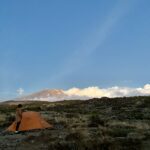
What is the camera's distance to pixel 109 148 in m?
20.0

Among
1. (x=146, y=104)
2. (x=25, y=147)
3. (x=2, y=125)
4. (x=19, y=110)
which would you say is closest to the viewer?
(x=25, y=147)

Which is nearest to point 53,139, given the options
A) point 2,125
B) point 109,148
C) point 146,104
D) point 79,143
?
point 79,143

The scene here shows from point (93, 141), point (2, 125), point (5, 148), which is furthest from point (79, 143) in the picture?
point (2, 125)

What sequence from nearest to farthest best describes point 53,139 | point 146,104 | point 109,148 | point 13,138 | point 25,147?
point 109,148
point 25,147
point 53,139
point 13,138
point 146,104

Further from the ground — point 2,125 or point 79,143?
point 2,125

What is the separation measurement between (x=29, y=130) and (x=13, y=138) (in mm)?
3830

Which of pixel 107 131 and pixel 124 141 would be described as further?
pixel 107 131

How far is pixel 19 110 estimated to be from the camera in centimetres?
3067

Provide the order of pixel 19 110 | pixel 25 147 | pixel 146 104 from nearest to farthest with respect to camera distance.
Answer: pixel 25 147 < pixel 19 110 < pixel 146 104

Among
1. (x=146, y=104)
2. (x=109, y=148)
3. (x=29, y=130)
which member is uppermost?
(x=146, y=104)

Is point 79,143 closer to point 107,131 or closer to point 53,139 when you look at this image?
point 53,139

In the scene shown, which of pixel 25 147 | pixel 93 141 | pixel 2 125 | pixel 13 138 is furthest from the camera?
pixel 2 125

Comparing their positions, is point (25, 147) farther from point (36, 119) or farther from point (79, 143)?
point (36, 119)

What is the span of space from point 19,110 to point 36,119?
1.75m
